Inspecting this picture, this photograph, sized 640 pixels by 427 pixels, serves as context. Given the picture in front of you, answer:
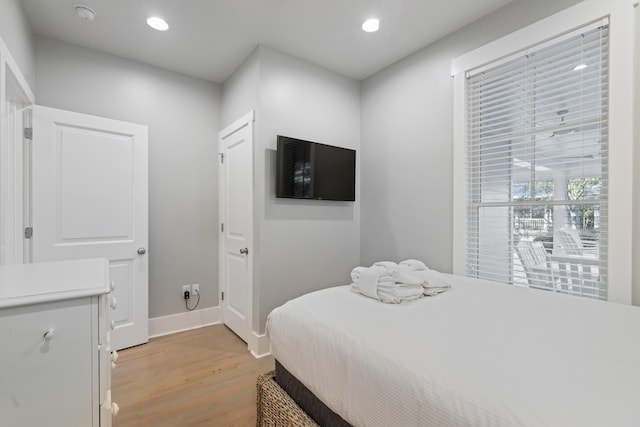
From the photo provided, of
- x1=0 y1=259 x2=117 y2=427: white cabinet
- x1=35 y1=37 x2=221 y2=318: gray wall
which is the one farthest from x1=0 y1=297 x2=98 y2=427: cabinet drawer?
x1=35 y1=37 x2=221 y2=318: gray wall

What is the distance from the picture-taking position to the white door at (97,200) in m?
2.28

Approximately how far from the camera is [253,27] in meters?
2.35

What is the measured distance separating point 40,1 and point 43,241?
172 centimetres

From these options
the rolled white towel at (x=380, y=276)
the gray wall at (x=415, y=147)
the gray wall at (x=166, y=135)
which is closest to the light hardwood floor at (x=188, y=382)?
the gray wall at (x=166, y=135)

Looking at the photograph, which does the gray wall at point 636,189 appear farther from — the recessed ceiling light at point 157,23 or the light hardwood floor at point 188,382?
the recessed ceiling light at point 157,23

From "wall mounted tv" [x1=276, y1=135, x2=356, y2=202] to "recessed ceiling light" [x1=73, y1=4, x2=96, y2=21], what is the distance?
1602mm

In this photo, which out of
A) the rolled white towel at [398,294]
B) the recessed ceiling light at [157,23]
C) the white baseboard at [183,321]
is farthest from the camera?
the white baseboard at [183,321]

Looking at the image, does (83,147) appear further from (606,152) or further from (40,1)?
(606,152)

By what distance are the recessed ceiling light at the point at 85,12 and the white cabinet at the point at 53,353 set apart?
206 cm

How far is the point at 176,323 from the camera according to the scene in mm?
3047

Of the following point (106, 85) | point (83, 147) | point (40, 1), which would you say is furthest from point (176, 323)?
point (40, 1)

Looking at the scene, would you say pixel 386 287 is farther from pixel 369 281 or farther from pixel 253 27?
pixel 253 27

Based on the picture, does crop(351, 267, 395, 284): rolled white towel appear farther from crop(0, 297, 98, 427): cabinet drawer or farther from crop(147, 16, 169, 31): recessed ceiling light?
crop(147, 16, 169, 31): recessed ceiling light

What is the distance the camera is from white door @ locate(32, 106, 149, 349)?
7.48 ft
